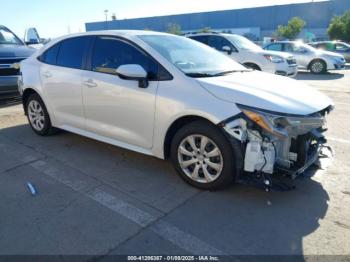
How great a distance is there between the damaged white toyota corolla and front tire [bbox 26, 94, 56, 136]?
48cm

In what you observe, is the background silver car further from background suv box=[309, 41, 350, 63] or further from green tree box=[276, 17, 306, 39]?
green tree box=[276, 17, 306, 39]

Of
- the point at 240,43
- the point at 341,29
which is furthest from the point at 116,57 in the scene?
the point at 341,29

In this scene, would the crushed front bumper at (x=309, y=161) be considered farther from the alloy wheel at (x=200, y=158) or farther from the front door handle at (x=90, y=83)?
the front door handle at (x=90, y=83)

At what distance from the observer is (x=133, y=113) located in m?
4.07

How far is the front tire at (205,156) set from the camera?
3.45 metres

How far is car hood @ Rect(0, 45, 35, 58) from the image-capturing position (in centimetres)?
804

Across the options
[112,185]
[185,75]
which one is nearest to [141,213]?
[112,185]

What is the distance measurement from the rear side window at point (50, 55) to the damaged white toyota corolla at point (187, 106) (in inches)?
3.9

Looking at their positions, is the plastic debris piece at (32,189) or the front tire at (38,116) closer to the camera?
the plastic debris piece at (32,189)

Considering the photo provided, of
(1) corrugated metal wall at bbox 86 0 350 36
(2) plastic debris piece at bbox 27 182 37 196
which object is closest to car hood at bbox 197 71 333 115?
(2) plastic debris piece at bbox 27 182 37 196

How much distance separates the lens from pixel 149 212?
3.35 metres

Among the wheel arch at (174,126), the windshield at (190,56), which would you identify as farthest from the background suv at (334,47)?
the wheel arch at (174,126)

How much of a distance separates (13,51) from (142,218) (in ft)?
22.1

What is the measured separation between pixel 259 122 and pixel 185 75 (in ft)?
3.21
